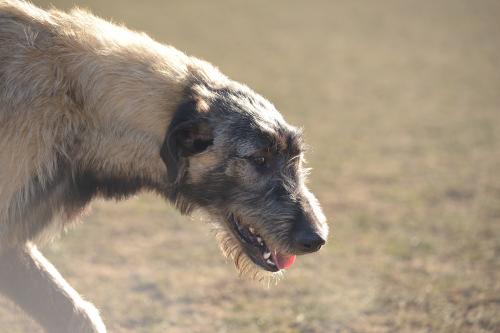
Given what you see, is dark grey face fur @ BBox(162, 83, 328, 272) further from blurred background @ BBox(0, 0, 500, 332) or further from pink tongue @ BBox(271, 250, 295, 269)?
blurred background @ BBox(0, 0, 500, 332)

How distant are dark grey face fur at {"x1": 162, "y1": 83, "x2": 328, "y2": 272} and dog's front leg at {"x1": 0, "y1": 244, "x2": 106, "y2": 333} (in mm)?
943

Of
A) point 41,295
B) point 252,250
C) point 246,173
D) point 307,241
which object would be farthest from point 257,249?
point 41,295

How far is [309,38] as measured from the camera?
883 inches

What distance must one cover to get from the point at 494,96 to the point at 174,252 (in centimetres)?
1084

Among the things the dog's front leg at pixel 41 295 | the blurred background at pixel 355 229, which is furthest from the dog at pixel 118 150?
the blurred background at pixel 355 229

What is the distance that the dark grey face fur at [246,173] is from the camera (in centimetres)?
432

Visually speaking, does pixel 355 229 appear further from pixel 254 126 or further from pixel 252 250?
pixel 254 126

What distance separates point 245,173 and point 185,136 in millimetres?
434

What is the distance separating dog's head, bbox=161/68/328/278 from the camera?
4316 millimetres

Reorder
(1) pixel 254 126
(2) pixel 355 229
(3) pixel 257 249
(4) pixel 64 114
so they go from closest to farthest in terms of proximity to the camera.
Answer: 1. (4) pixel 64 114
2. (1) pixel 254 126
3. (3) pixel 257 249
4. (2) pixel 355 229

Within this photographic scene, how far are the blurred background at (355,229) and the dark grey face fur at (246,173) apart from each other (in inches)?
32.2

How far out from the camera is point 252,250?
14.9ft

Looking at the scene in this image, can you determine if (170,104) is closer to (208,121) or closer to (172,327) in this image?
(208,121)

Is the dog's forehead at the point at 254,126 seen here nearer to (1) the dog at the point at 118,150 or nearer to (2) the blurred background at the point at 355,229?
(1) the dog at the point at 118,150
